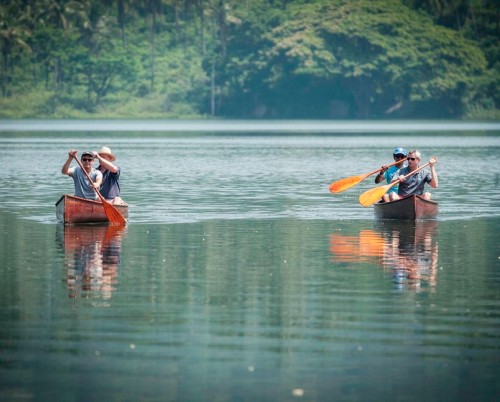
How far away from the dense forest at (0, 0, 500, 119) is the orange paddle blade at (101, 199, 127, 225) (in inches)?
4305

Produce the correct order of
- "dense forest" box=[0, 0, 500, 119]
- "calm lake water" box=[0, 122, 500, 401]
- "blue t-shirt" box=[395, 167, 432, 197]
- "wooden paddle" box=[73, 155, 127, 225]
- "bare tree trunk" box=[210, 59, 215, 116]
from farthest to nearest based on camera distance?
"bare tree trunk" box=[210, 59, 215, 116] → "dense forest" box=[0, 0, 500, 119] → "blue t-shirt" box=[395, 167, 432, 197] → "wooden paddle" box=[73, 155, 127, 225] → "calm lake water" box=[0, 122, 500, 401]

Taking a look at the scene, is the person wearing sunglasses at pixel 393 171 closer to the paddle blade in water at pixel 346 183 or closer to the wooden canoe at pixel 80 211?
the paddle blade in water at pixel 346 183

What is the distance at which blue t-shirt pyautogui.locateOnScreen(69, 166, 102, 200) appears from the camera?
23734mm

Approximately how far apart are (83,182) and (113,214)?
2.91ft

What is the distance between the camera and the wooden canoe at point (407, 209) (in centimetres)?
2416

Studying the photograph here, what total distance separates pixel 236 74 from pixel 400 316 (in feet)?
409

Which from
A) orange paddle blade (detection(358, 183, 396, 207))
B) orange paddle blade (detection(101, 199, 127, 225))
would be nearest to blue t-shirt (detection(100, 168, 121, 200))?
orange paddle blade (detection(101, 199, 127, 225))

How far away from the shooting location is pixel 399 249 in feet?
64.7

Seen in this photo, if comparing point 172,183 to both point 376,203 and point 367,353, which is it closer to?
point 376,203

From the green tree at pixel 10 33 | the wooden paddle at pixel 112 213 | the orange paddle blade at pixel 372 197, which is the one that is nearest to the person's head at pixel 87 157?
the wooden paddle at pixel 112 213

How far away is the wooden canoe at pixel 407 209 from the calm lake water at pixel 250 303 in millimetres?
430

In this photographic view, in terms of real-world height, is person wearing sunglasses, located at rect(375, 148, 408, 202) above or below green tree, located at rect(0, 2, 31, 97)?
below

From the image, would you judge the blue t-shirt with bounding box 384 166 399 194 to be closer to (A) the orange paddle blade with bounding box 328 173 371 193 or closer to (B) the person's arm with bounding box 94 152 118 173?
(A) the orange paddle blade with bounding box 328 173 371 193

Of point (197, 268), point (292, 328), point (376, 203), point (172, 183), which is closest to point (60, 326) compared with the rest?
point (292, 328)
